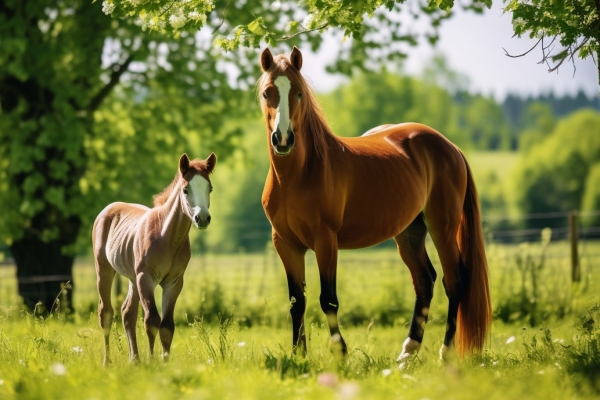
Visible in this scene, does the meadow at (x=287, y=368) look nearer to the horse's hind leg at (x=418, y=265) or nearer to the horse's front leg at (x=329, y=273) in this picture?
the horse's front leg at (x=329, y=273)

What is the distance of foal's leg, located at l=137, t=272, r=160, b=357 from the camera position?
5.80 m

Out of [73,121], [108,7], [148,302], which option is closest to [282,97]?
[148,302]

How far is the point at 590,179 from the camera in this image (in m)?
61.1

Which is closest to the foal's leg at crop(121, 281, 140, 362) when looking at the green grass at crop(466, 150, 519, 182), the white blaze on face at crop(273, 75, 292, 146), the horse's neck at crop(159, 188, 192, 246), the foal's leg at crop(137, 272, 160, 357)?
the foal's leg at crop(137, 272, 160, 357)

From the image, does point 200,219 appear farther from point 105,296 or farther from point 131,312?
point 105,296

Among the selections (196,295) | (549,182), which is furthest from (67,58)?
(549,182)

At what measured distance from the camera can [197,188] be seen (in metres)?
5.68

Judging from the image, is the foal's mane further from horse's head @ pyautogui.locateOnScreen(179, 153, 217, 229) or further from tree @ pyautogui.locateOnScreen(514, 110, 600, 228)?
tree @ pyautogui.locateOnScreen(514, 110, 600, 228)

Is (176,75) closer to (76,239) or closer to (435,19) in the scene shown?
(76,239)

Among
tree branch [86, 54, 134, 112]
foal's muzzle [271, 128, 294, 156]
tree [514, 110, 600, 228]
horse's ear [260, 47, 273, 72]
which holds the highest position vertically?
tree branch [86, 54, 134, 112]

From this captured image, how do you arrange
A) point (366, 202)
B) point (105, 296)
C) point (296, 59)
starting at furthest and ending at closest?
point (105, 296)
point (366, 202)
point (296, 59)

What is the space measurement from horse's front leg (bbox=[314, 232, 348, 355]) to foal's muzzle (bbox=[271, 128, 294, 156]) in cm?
82

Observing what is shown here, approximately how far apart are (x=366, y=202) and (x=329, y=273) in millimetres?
772

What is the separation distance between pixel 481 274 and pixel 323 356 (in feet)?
6.23
